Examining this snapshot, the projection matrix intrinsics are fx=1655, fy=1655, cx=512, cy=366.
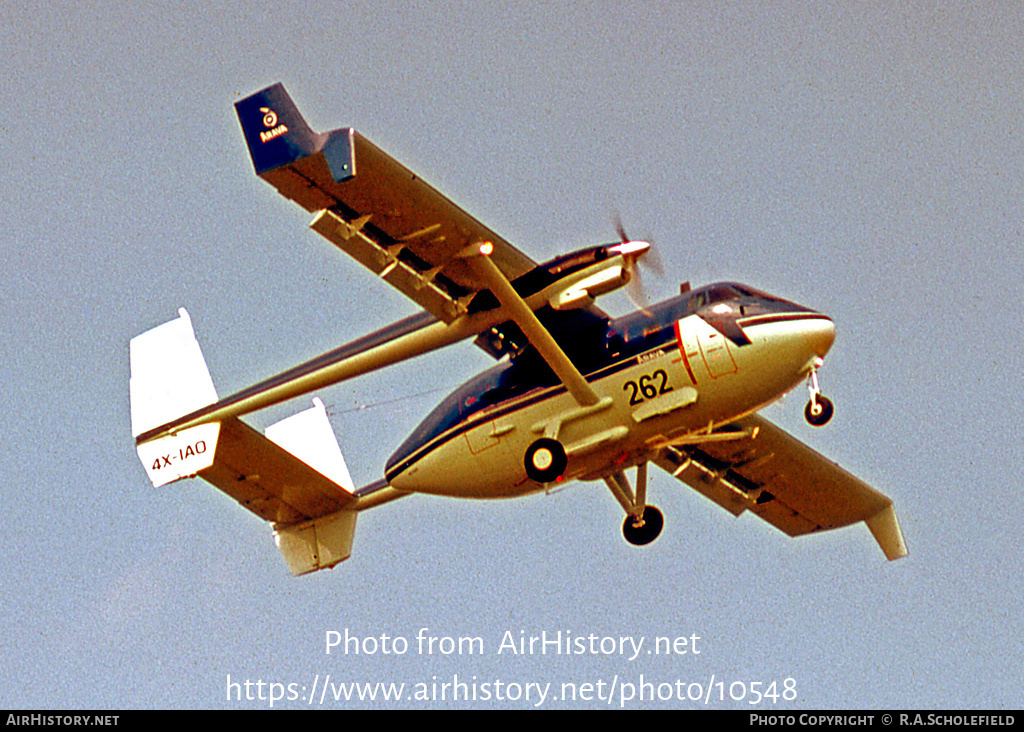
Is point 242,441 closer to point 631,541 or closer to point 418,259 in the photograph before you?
point 418,259

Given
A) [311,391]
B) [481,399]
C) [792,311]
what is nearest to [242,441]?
[311,391]

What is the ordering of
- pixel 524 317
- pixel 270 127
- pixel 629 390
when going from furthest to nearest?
pixel 629 390, pixel 524 317, pixel 270 127

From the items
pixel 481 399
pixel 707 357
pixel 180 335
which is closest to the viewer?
pixel 707 357

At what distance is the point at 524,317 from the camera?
2625cm

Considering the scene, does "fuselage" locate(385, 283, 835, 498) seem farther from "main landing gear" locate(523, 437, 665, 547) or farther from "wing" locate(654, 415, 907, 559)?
"wing" locate(654, 415, 907, 559)

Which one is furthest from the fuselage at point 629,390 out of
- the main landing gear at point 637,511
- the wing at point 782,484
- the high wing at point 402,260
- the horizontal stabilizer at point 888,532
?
the horizontal stabilizer at point 888,532

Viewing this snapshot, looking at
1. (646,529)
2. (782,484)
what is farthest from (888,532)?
(646,529)

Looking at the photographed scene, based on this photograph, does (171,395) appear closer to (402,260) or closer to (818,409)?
(402,260)

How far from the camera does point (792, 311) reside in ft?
85.8

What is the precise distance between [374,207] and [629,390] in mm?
5019

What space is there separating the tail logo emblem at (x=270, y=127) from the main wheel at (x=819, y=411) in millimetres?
9354

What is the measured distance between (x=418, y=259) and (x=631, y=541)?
263 inches

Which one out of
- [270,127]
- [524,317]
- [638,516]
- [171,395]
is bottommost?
[638,516]

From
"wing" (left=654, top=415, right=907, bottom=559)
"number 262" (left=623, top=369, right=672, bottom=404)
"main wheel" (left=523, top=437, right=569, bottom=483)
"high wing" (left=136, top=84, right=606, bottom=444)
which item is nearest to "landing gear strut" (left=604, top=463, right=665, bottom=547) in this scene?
"wing" (left=654, top=415, right=907, bottom=559)
